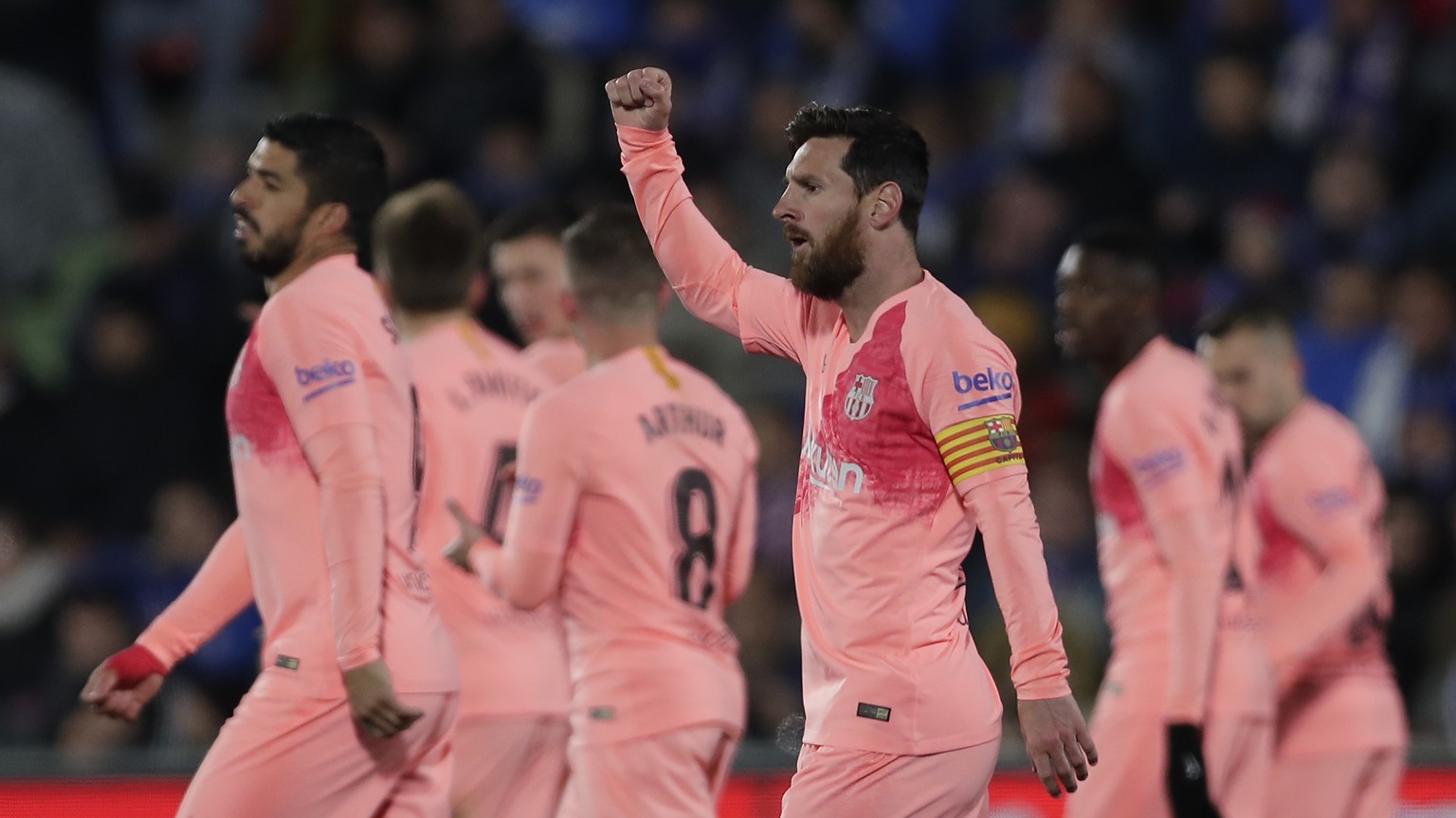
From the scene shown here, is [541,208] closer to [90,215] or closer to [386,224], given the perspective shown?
[386,224]

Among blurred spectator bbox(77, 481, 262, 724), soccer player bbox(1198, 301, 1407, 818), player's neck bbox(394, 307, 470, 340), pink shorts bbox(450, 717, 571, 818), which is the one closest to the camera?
pink shorts bbox(450, 717, 571, 818)

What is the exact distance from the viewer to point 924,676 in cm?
429

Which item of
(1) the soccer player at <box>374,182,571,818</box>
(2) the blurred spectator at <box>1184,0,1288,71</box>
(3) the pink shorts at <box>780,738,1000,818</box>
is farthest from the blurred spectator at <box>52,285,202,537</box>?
(3) the pink shorts at <box>780,738,1000,818</box>

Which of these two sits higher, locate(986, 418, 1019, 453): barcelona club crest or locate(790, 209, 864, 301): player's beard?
locate(790, 209, 864, 301): player's beard

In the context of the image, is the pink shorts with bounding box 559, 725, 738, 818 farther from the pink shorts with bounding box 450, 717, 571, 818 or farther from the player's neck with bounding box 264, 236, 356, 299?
the player's neck with bounding box 264, 236, 356, 299

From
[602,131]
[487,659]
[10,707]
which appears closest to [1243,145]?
[602,131]

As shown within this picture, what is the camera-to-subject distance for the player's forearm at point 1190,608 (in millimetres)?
5949

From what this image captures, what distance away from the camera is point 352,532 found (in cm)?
462

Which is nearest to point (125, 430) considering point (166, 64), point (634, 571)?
point (166, 64)

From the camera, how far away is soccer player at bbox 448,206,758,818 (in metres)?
5.55

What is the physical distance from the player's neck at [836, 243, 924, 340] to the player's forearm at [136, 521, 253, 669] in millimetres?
1841

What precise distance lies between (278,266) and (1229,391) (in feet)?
13.5

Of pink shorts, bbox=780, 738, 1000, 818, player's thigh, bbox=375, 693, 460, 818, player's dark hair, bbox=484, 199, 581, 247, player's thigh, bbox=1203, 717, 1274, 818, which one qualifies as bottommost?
player's thigh, bbox=1203, 717, 1274, 818

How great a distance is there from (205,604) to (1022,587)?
2312mm
